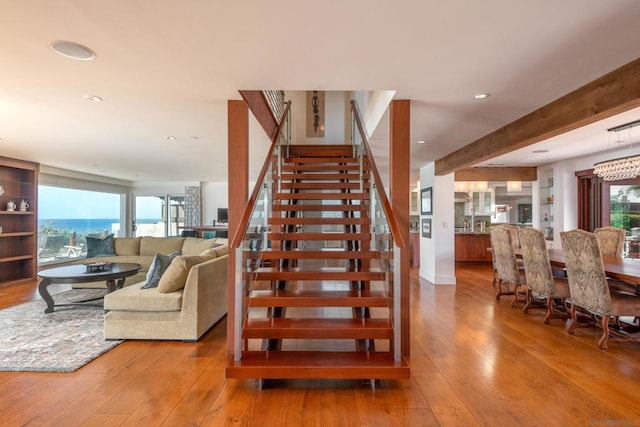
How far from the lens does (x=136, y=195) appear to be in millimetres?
11109

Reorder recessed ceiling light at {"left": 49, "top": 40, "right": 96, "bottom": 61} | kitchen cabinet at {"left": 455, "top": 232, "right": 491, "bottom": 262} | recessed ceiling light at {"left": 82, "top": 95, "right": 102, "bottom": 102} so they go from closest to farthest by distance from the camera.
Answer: recessed ceiling light at {"left": 49, "top": 40, "right": 96, "bottom": 61} < recessed ceiling light at {"left": 82, "top": 95, "right": 102, "bottom": 102} < kitchen cabinet at {"left": 455, "top": 232, "right": 491, "bottom": 262}

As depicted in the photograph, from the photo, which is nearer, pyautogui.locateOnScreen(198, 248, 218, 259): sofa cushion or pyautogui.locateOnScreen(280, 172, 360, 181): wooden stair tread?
pyautogui.locateOnScreen(198, 248, 218, 259): sofa cushion

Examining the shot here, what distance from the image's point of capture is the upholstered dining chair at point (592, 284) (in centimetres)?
329

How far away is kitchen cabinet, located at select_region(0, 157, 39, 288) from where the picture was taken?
6523 millimetres

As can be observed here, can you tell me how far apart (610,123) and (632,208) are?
2.85m

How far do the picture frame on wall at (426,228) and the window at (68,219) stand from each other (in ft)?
24.2

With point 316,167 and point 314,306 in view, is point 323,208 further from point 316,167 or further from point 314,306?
point 314,306

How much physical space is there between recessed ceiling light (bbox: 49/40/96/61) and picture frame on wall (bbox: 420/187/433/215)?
586 cm

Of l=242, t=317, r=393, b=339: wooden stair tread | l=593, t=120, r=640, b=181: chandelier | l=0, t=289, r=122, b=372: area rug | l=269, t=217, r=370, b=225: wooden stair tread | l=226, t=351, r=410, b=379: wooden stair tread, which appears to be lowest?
l=0, t=289, r=122, b=372: area rug

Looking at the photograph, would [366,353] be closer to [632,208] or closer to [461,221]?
[632,208]

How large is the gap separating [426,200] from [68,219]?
8.94m

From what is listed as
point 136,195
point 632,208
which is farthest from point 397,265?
point 136,195

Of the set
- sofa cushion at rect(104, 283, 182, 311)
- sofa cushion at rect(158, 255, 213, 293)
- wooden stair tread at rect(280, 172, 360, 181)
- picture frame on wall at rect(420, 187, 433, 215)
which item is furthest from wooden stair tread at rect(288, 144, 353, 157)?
sofa cushion at rect(104, 283, 182, 311)

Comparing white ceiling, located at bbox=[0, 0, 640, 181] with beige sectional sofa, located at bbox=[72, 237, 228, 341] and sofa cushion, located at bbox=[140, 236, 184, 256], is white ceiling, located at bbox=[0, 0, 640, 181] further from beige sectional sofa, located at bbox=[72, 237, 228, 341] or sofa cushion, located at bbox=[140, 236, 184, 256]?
sofa cushion, located at bbox=[140, 236, 184, 256]
